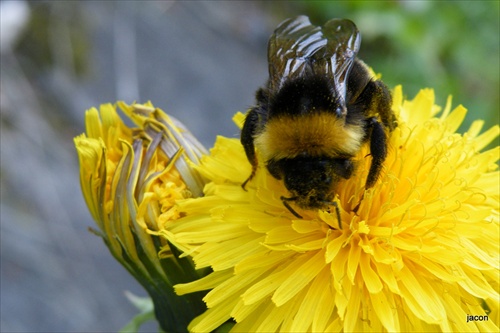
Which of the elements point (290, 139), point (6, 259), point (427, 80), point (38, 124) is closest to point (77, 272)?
point (6, 259)

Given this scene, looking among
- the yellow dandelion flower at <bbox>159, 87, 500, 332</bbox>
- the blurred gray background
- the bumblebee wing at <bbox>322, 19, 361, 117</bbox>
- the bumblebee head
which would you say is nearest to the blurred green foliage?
the blurred gray background

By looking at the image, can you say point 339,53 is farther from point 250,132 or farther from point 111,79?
point 111,79

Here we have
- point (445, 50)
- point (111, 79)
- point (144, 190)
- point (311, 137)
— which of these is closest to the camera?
point (311, 137)

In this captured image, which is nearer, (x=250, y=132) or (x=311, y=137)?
(x=311, y=137)

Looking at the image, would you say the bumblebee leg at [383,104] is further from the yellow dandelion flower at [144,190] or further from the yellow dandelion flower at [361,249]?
the yellow dandelion flower at [144,190]

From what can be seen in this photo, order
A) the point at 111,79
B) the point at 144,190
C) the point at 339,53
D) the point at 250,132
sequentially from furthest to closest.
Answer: the point at 111,79 < the point at 144,190 < the point at 250,132 < the point at 339,53

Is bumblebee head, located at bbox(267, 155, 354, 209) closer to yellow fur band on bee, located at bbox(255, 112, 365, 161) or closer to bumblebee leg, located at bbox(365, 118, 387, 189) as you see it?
yellow fur band on bee, located at bbox(255, 112, 365, 161)

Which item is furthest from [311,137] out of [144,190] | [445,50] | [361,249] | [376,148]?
[445,50]

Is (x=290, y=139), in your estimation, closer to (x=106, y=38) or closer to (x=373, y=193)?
(x=373, y=193)
